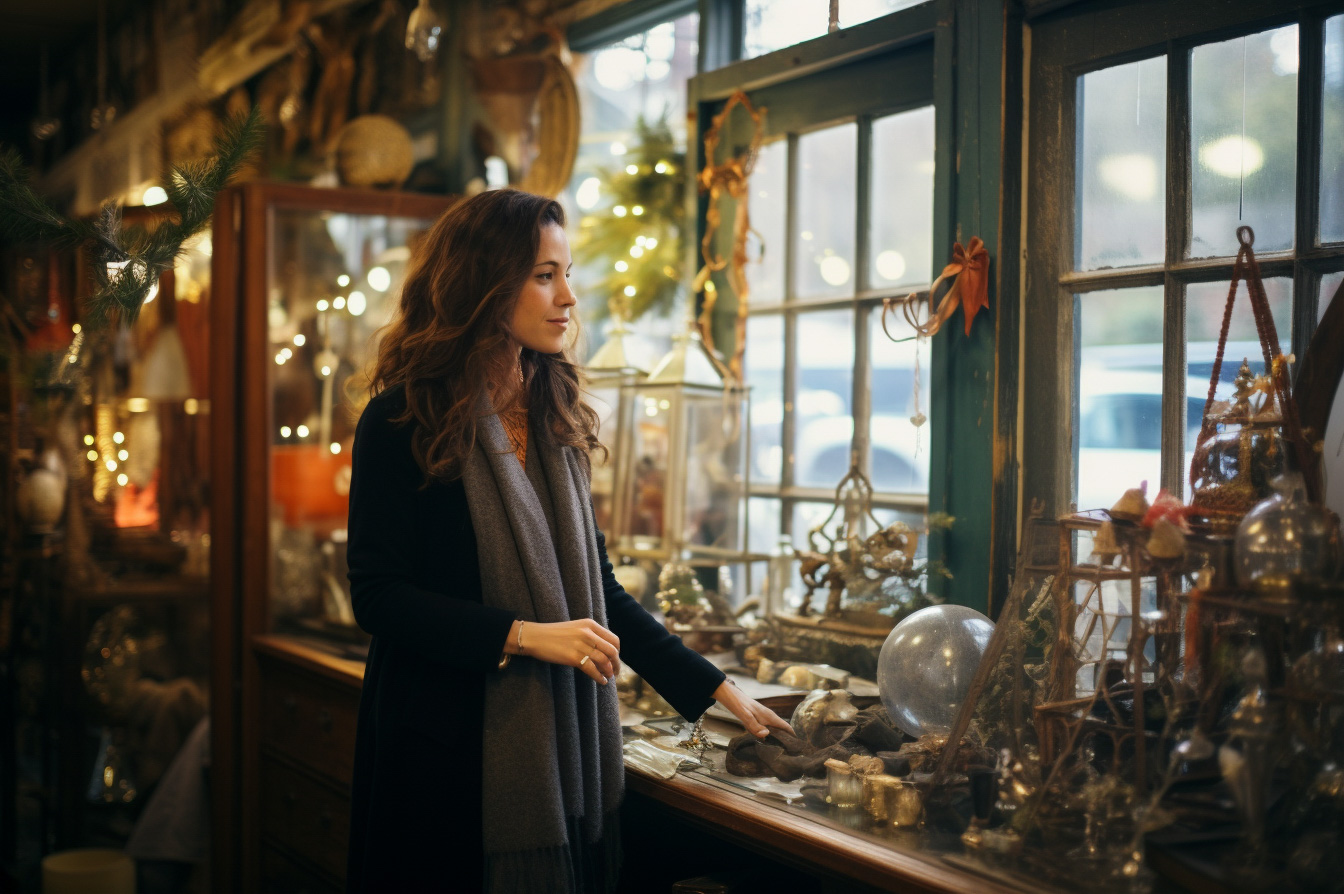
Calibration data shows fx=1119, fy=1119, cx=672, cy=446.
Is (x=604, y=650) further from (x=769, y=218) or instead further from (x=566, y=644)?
(x=769, y=218)

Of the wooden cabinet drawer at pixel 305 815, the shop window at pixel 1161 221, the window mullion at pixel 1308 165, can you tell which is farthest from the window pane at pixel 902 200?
the wooden cabinet drawer at pixel 305 815

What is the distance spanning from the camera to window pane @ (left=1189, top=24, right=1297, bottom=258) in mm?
1830

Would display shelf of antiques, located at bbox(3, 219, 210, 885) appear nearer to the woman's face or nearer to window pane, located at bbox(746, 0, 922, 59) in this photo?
window pane, located at bbox(746, 0, 922, 59)

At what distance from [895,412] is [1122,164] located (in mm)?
749

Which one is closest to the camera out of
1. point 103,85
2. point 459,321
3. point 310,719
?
point 459,321

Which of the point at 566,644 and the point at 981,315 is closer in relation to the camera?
the point at 566,644

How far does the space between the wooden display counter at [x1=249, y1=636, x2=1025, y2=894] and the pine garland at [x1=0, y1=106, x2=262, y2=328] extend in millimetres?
1066

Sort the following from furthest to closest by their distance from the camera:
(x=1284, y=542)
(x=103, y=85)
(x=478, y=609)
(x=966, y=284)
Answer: (x=103, y=85), (x=966, y=284), (x=478, y=609), (x=1284, y=542)

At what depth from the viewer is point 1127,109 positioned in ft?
6.74

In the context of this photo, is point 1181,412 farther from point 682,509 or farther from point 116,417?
point 116,417

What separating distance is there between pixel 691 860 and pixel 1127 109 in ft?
5.56

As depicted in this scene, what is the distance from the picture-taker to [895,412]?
2.59m

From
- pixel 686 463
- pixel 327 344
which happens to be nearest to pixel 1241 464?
pixel 686 463

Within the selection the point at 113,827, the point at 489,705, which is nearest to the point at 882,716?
the point at 489,705
